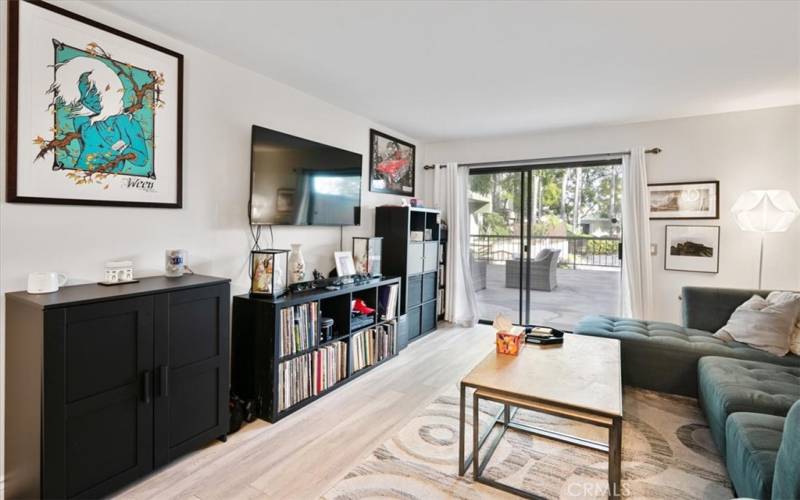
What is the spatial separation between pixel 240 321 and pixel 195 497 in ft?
3.47

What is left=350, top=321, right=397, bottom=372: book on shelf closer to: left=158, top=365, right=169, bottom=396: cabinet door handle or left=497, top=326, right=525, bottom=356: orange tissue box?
left=497, top=326, right=525, bottom=356: orange tissue box

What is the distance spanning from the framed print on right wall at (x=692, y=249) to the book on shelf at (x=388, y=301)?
8.94 feet

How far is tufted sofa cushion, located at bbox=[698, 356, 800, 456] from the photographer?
6.28 ft

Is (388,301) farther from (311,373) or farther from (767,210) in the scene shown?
(767,210)

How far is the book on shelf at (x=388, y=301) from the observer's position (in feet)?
12.0

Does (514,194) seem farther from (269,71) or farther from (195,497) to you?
(195,497)

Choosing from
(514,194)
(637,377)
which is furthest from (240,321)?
(514,194)

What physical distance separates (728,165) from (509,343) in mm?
Answer: 3057

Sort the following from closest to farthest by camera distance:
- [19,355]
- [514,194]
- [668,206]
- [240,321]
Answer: [19,355], [240,321], [668,206], [514,194]

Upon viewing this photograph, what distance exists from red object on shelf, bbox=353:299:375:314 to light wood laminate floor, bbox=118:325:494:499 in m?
0.51

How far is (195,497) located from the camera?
1788 millimetres

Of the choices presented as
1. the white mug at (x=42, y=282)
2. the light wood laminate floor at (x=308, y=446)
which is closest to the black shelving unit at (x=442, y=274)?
the light wood laminate floor at (x=308, y=446)

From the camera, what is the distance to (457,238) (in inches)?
193

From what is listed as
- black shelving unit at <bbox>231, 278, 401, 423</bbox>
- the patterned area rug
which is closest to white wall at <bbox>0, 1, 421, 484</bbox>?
black shelving unit at <bbox>231, 278, 401, 423</bbox>
